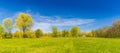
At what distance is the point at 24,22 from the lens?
68812 millimetres

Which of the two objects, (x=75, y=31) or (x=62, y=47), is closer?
(x=62, y=47)

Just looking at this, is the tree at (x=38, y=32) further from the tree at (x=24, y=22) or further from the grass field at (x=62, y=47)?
the grass field at (x=62, y=47)

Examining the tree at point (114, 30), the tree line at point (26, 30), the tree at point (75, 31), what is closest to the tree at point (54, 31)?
the tree line at point (26, 30)

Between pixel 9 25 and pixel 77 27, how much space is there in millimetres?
29004

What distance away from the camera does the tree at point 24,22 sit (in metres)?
68.1

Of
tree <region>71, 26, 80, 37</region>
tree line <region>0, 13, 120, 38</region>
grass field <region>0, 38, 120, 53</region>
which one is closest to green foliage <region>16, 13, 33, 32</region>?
tree line <region>0, 13, 120, 38</region>

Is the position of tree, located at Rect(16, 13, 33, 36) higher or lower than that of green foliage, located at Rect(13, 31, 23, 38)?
higher

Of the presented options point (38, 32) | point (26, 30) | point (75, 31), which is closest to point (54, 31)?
point (75, 31)

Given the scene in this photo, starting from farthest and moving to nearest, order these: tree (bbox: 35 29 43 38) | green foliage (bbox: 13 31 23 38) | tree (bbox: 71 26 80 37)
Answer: tree (bbox: 71 26 80 37) < tree (bbox: 35 29 43 38) < green foliage (bbox: 13 31 23 38)

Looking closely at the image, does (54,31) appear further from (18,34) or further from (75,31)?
(18,34)

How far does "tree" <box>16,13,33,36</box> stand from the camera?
6806 centimetres

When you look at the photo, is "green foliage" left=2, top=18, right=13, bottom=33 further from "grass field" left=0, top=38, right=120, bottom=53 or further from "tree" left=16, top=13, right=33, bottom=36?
"grass field" left=0, top=38, right=120, bottom=53

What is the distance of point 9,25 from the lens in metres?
73.5

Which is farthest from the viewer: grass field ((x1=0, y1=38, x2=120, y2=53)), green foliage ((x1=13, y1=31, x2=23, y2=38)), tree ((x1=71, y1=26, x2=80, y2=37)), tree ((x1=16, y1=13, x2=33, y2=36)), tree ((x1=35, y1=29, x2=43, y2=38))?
tree ((x1=71, y1=26, x2=80, y2=37))
